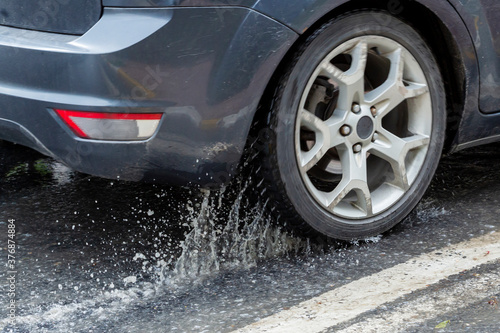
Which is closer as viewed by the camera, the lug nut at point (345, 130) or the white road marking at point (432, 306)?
the white road marking at point (432, 306)

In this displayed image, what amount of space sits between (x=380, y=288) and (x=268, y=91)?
0.75m

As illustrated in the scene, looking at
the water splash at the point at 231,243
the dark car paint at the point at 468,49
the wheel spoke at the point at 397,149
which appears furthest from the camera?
the wheel spoke at the point at 397,149

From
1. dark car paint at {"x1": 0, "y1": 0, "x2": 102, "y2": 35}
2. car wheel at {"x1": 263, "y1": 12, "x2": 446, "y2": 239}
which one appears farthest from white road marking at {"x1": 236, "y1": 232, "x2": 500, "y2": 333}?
dark car paint at {"x1": 0, "y1": 0, "x2": 102, "y2": 35}

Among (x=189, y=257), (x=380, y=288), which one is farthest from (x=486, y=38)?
(x=189, y=257)

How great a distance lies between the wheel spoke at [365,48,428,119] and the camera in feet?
8.82

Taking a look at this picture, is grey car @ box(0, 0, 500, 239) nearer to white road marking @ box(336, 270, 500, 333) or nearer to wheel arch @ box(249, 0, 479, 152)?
wheel arch @ box(249, 0, 479, 152)

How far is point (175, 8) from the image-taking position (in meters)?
2.22

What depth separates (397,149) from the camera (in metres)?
2.78

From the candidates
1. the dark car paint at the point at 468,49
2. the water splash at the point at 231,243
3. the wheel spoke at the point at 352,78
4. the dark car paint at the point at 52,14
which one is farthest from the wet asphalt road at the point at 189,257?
the dark car paint at the point at 52,14

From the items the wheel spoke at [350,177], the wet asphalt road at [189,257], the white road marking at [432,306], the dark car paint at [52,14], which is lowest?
the white road marking at [432,306]

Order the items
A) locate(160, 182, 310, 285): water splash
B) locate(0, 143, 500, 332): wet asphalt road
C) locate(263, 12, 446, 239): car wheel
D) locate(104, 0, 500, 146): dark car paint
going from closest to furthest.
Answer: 1. locate(0, 143, 500, 332): wet asphalt road
2. locate(104, 0, 500, 146): dark car paint
3. locate(263, 12, 446, 239): car wheel
4. locate(160, 182, 310, 285): water splash

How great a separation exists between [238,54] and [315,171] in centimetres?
82

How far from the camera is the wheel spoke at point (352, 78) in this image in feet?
8.53

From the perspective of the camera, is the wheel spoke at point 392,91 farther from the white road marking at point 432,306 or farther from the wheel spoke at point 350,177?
the white road marking at point 432,306
